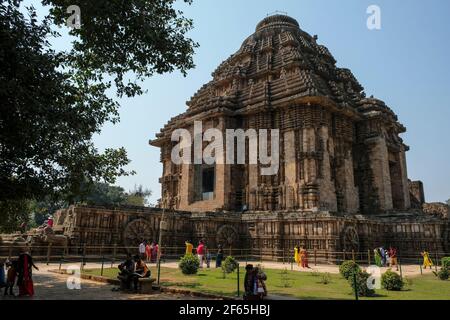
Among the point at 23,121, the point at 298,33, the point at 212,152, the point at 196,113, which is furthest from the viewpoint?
the point at 298,33

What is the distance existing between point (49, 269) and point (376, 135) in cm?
2804

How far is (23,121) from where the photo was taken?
26.4ft

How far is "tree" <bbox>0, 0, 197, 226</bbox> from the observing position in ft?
26.7

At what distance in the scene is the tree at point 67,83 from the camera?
320 inches

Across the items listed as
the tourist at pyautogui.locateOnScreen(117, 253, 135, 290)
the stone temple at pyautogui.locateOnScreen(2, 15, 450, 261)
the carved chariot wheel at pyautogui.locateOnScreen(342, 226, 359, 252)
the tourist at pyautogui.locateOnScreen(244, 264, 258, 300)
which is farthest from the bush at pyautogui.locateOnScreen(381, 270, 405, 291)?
the carved chariot wheel at pyautogui.locateOnScreen(342, 226, 359, 252)

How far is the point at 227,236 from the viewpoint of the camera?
25.3 m

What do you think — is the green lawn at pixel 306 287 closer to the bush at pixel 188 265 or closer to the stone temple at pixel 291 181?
the bush at pixel 188 265

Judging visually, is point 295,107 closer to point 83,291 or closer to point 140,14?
point 140,14

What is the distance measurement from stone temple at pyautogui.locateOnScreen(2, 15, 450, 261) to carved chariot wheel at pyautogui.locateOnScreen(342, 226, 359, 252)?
8 centimetres

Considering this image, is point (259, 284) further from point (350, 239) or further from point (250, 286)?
point (350, 239)

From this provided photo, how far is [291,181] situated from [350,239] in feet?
23.2

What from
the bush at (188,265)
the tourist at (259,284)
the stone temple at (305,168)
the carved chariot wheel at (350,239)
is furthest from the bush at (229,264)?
the carved chariot wheel at (350,239)
